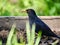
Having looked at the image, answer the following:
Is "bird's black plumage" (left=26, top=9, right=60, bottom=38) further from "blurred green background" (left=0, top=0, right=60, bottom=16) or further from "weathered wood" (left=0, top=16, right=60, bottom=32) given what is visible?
"blurred green background" (left=0, top=0, right=60, bottom=16)

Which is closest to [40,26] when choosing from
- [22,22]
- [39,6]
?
[22,22]

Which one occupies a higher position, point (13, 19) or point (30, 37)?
point (30, 37)

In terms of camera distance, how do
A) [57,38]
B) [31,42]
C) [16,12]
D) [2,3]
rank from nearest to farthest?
[31,42], [57,38], [2,3], [16,12]

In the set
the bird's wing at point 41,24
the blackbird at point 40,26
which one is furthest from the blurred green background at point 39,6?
the bird's wing at point 41,24

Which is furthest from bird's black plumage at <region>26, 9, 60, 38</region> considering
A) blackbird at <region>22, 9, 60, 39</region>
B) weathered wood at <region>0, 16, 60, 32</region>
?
weathered wood at <region>0, 16, 60, 32</region>

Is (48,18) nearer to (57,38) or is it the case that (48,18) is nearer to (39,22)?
(39,22)

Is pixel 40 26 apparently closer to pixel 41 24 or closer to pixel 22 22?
pixel 41 24

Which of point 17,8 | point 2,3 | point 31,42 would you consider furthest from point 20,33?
point 31,42

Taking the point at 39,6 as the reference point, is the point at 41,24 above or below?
below

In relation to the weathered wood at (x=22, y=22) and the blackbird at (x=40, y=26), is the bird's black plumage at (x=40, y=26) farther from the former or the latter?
the weathered wood at (x=22, y=22)

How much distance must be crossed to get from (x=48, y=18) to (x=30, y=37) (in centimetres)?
263

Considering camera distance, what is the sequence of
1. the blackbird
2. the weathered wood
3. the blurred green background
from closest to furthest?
the blackbird, the weathered wood, the blurred green background

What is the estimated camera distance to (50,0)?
5590 mm

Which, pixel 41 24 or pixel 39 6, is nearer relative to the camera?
pixel 41 24
